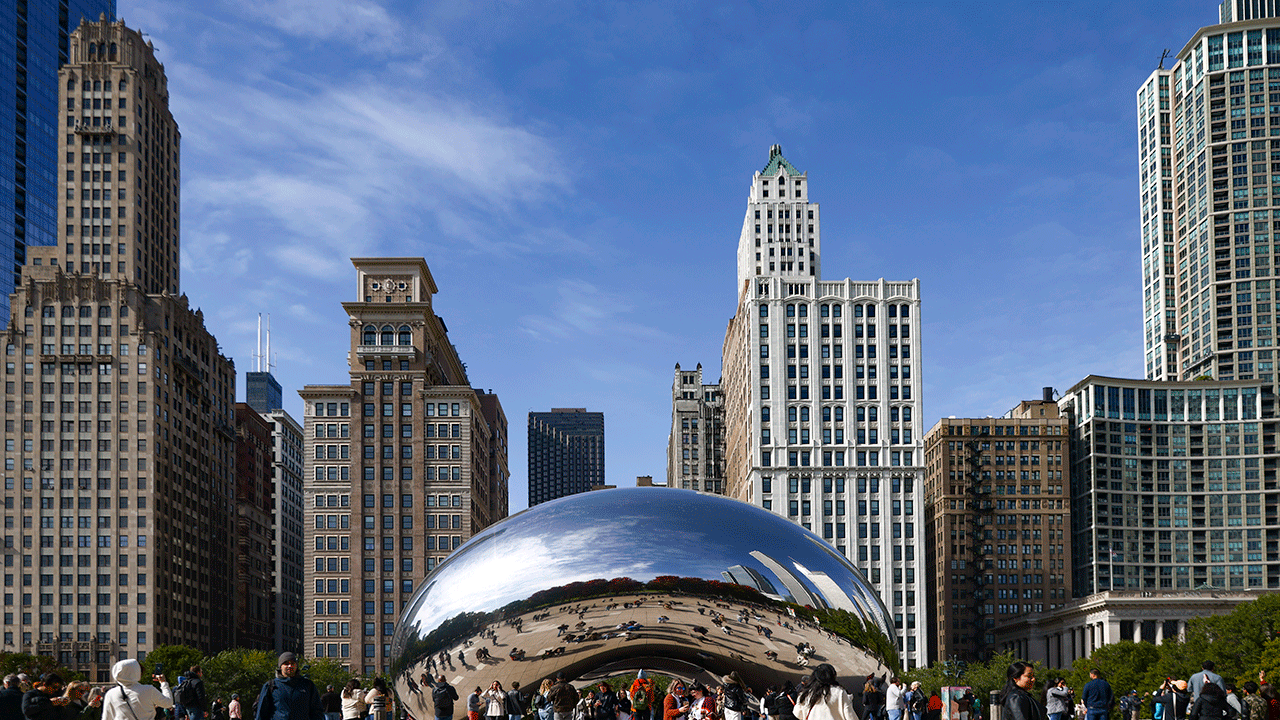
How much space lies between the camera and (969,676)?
120125mm

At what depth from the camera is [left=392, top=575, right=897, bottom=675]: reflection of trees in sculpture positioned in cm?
1656

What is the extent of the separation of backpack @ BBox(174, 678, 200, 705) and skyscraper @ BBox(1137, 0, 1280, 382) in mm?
179568

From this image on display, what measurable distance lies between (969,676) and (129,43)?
366ft

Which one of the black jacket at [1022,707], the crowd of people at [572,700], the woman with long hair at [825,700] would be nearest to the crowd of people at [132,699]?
the crowd of people at [572,700]

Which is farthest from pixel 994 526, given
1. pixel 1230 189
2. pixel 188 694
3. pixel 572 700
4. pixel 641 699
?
pixel 572 700

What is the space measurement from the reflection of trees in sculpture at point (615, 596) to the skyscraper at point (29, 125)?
148263 mm

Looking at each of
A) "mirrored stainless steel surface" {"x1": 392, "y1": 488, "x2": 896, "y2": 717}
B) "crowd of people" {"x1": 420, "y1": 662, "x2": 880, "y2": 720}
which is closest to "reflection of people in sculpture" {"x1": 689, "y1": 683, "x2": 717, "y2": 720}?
"crowd of people" {"x1": 420, "y1": 662, "x2": 880, "y2": 720}

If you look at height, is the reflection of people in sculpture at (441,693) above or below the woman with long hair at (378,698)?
above

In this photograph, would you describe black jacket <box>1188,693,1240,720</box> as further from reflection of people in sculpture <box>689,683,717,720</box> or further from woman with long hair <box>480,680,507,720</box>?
woman with long hair <box>480,680,507,720</box>

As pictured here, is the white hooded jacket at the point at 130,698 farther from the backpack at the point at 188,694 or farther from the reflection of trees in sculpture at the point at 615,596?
the backpack at the point at 188,694

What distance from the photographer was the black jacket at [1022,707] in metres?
10.7

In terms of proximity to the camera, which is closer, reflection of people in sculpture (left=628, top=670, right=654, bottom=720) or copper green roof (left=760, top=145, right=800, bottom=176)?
reflection of people in sculpture (left=628, top=670, right=654, bottom=720)

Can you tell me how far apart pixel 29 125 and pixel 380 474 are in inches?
2722

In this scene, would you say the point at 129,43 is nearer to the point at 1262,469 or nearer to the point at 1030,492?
the point at 1030,492
